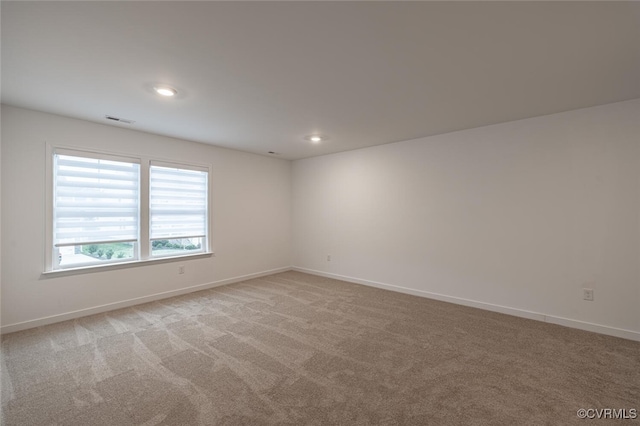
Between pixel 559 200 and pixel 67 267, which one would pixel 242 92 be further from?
pixel 559 200

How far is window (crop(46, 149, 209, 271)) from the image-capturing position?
3441 millimetres

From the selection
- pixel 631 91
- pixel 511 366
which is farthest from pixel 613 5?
pixel 511 366

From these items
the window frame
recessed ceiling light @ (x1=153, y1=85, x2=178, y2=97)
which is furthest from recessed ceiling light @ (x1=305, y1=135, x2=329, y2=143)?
recessed ceiling light @ (x1=153, y1=85, x2=178, y2=97)

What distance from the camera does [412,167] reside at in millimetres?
4520

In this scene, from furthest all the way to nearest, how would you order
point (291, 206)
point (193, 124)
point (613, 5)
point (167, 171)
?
point (291, 206)
point (167, 171)
point (193, 124)
point (613, 5)

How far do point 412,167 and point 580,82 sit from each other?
2.22m

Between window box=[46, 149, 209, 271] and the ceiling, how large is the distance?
738mm

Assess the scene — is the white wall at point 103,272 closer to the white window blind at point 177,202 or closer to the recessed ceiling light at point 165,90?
Answer: the white window blind at point 177,202

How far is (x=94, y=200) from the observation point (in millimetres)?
3643

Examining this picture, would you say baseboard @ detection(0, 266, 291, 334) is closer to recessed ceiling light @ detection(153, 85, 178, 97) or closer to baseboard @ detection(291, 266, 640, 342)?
baseboard @ detection(291, 266, 640, 342)


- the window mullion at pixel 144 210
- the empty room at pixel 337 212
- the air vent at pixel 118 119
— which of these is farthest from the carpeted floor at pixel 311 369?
the air vent at pixel 118 119

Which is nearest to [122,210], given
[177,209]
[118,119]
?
[177,209]

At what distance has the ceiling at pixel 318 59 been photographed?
5.47 feet

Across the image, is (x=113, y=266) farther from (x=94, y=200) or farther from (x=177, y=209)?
(x=177, y=209)
